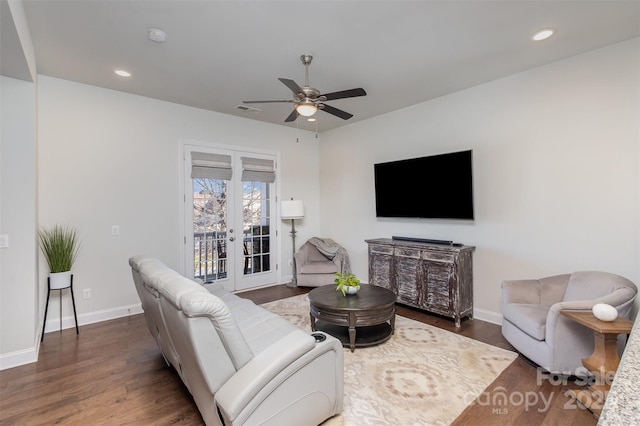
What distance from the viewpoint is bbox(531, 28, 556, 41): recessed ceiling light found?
8.65 ft

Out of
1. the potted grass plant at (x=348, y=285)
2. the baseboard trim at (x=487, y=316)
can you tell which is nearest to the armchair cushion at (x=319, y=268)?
the potted grass plant at (x=348, y=285)

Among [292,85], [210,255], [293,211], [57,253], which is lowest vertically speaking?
[210,255]

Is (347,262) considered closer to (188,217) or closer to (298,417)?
(188,217)

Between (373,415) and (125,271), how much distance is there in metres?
3.64

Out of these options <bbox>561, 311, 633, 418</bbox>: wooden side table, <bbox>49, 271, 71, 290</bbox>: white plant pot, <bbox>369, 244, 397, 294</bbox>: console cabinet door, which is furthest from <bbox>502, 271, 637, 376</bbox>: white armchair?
<bbox>49, 271, 71, 290</bbox>: white plant pot

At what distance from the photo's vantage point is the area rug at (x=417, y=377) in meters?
2.06

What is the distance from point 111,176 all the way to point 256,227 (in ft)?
7.48

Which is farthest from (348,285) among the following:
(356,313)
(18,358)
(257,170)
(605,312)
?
(18,358)

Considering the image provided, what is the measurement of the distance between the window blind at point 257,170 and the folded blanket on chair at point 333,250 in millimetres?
1420

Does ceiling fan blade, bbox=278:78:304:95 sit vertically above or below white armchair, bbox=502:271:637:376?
above

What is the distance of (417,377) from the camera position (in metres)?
2.50

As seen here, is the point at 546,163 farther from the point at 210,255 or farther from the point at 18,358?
the point at 18,358

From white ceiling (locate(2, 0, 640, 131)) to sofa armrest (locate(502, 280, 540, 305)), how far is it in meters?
2.35

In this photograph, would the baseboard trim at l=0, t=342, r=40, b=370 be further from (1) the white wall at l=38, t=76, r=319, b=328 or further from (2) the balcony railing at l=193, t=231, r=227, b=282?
(2) the balcony railing at l=193, t=231, r=227, b=282
